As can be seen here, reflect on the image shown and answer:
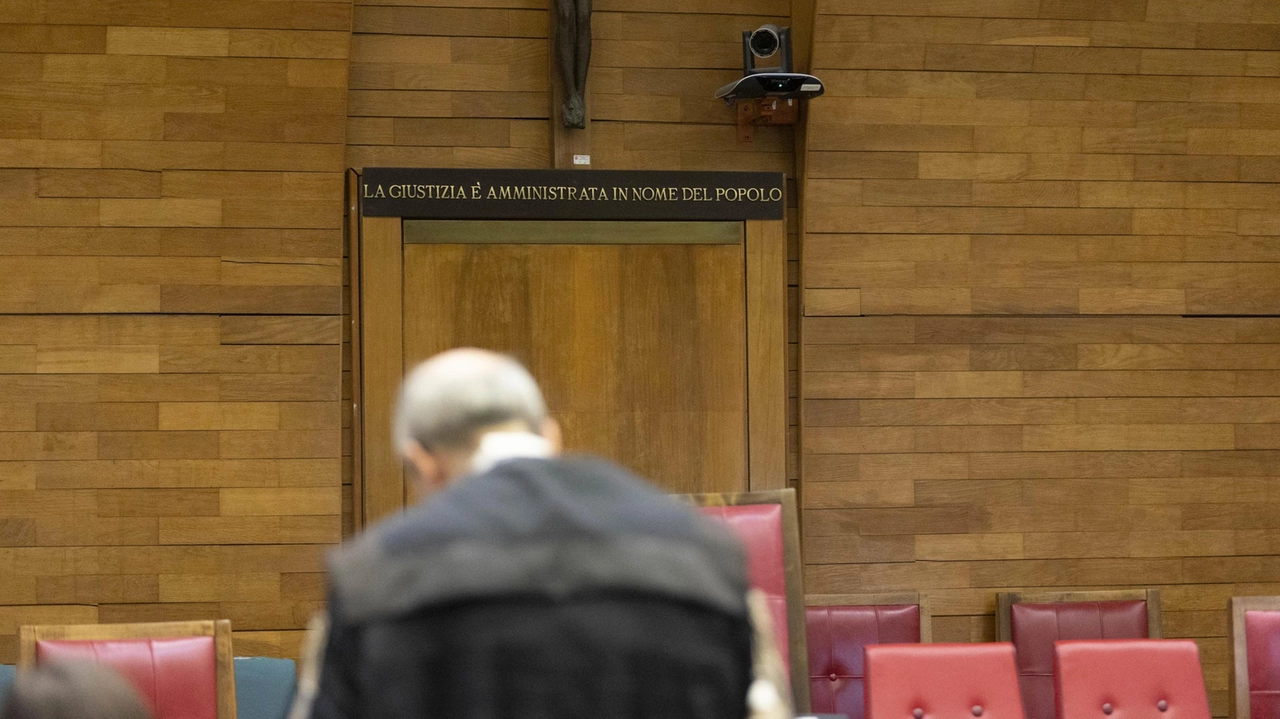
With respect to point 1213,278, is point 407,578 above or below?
below

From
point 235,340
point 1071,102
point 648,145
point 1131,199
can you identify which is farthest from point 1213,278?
point 235,340

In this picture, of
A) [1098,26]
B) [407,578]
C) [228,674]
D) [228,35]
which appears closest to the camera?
[407,578]

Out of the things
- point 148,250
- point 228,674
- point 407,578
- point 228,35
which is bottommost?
point 228,674

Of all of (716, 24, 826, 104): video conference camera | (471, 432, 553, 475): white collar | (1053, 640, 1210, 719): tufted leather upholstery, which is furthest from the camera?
(716, 24, 826, 104): video conference camera

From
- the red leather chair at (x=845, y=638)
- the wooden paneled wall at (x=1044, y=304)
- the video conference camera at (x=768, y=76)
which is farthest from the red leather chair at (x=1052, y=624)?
the video conference camera at (x=768, y=76)

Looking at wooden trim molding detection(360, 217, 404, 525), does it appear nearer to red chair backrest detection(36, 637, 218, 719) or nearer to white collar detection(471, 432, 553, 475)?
red chair backrest detection(36, 637, 218, 719)

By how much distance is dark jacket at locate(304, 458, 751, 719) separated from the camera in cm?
95

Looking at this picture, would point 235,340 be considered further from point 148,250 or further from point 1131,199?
point 1131,199

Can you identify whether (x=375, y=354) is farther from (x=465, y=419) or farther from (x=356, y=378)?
(x=465, y=419)

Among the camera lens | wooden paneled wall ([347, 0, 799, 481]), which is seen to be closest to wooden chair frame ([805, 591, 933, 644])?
wooden paneled wall ([347, 0, 799, 481])

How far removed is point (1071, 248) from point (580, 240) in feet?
4.80

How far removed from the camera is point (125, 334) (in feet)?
12.2

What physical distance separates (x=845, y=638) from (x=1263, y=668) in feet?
3.58

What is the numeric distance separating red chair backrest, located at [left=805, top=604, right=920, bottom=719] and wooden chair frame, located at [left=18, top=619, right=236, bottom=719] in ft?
5.16
